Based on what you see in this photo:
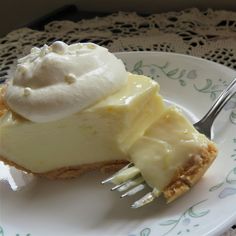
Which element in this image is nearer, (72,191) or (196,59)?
(72,191)

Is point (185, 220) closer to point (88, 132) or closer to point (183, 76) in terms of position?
point (88, 132)

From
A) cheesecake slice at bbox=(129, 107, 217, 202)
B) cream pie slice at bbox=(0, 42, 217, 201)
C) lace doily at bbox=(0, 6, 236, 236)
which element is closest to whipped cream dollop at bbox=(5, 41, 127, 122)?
cream pie slice at bbox=(0, 42, 217, 201)

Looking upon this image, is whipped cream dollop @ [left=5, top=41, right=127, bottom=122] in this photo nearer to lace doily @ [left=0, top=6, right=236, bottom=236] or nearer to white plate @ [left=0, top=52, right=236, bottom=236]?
white plate @ [left=0, top=52, right=236, bottom=236]

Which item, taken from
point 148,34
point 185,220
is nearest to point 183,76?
point 148,34

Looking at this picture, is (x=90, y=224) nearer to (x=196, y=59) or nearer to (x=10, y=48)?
(x=196, y=59)

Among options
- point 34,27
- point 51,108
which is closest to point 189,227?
point 51,108

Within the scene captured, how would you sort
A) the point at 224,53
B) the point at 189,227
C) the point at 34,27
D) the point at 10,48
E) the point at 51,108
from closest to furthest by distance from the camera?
the point at 189,227
the point at 51,108
the point at 224,53
the point at 10,48
the point at 34,27
